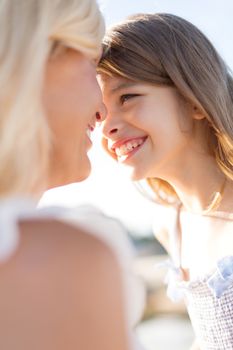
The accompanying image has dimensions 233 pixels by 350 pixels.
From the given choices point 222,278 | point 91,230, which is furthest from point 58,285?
point 222,278

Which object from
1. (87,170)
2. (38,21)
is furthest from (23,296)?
(87,170)

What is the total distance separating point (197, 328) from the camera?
303 centimetres

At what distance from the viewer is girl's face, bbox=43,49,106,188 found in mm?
2027

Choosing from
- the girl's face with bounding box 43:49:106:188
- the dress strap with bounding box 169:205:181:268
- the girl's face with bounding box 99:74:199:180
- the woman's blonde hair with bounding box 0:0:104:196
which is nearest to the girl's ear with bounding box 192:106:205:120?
the girl's face with bounding box 99:74:199:180

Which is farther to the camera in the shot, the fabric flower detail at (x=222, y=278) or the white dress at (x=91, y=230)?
the fabric flower detail at (x=222, y=278)

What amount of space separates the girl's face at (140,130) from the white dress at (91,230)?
196cm

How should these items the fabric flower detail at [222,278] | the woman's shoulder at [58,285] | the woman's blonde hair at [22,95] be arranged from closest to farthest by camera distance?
the woman's shoulder at [58,285] < the woman's blonde hair at [22,95] < the fabric flower detail at [222,278]

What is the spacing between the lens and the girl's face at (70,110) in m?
2.03

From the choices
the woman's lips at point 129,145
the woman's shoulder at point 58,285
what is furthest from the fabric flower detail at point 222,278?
the woman's shoulder at point 58,285

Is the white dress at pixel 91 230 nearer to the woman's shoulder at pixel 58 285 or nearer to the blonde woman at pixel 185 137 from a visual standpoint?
the woman's shoulder at pixel 58 285

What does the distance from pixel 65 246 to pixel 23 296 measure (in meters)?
0.08

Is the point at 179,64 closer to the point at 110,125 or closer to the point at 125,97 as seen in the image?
the point at 125,97

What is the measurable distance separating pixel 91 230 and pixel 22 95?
0.70 metres

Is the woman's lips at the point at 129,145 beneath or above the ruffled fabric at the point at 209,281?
above
